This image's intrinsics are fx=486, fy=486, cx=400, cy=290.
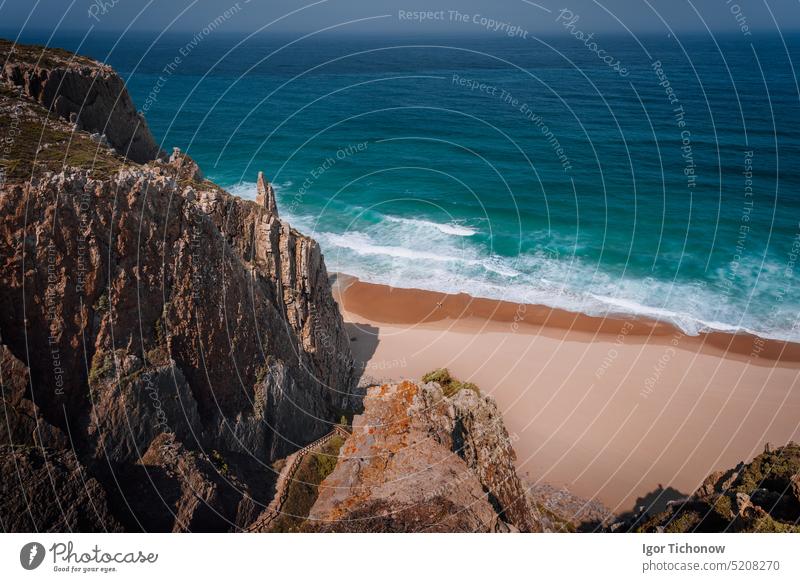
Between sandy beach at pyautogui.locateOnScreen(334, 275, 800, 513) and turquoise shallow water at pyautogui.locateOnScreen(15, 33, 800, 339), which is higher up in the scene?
turquoise shallow water at pyautogui.locateOnScreen(15, 33, 800, 339)

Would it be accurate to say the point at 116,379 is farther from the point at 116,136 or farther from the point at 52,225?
the point at 116,136

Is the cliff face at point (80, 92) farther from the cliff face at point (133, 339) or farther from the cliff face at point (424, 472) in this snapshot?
the cliff face at point (424, 472)

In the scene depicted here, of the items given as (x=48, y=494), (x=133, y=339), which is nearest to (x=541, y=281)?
(x=133, y=339)

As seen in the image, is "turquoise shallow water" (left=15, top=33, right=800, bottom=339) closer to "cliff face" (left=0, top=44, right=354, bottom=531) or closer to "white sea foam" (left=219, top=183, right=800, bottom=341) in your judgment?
"white sea foam" (left=219, top=183, right=800, bottom=341)

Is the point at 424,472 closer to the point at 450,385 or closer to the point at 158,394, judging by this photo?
the point at 158,394

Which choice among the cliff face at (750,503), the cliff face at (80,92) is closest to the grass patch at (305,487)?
the cliff face at (750,503)

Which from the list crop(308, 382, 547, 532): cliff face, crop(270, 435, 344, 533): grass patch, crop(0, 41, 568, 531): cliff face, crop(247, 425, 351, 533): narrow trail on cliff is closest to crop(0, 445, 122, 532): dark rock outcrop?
crop(0, 41, 568, 531): cliff face
